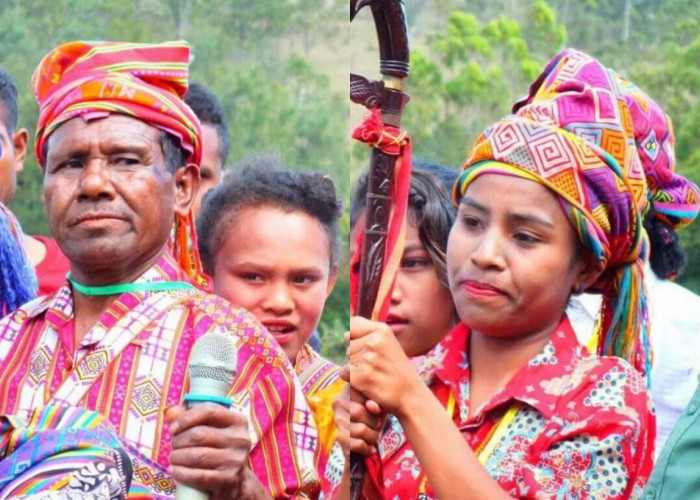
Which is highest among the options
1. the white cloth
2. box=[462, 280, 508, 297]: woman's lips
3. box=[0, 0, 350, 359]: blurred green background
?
box=[462, 280, 508, 297]: woman's lips

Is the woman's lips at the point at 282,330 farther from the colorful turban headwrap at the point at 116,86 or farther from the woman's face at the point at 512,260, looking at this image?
the woman's face at the point at 512,260

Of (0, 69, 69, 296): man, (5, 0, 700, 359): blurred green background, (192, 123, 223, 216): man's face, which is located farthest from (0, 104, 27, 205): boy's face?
(5, 0, 700, 359): blurred green background

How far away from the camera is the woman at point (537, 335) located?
2865 millimetres

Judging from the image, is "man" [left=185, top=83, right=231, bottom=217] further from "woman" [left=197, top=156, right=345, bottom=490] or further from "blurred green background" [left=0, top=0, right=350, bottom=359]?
"blurred green background" [left=0, top=0, right=350, bottom=359]

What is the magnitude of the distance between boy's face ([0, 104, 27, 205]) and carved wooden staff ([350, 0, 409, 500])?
2338 millimetres

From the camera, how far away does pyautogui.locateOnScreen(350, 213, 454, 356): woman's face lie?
3910mm

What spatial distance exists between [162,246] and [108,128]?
1.05 ft

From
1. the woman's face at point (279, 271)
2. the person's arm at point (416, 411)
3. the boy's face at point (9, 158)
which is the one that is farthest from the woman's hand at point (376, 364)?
the boy's face at point (9, 158)

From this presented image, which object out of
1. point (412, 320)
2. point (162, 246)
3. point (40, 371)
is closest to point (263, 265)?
point (412, 320)

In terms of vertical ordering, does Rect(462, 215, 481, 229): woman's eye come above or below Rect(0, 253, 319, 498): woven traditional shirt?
above

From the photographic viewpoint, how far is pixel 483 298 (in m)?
3.15

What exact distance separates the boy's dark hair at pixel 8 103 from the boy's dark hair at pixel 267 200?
41.4 inches

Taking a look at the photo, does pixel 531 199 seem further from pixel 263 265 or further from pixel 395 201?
pixel 263 265

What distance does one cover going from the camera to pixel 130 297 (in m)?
3.23
